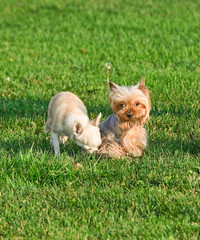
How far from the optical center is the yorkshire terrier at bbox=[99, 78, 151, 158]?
574cm

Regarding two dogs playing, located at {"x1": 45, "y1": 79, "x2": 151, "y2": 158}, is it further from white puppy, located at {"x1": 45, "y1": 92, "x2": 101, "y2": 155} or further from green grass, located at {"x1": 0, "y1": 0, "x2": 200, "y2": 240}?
green grass, located at {"x1": 0, "y1": 0, "x2": 200, "y2": 240}

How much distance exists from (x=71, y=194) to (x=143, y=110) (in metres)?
1.35

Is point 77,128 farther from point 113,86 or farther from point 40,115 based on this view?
point 40,115

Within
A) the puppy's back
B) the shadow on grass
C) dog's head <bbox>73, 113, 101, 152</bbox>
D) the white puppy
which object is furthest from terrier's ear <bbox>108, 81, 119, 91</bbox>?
the shadow on grass

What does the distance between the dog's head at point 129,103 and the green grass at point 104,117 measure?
1.79ft

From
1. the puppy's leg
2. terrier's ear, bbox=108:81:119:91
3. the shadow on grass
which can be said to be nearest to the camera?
terrier's ear, bbox=108:81:119:91

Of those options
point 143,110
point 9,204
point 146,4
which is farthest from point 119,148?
point 146,4

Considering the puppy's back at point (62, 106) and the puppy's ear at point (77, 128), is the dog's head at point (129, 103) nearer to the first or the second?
the puppy's ear at point (77, 128)

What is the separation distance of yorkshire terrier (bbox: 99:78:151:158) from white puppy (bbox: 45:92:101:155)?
29cm

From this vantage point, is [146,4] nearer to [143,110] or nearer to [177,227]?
[143,110]

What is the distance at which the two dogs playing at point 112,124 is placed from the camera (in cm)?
573

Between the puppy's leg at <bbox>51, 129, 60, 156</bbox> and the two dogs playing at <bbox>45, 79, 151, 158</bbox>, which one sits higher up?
the two dogs playing at <bbox>45, 79, 151, 158</bbox>

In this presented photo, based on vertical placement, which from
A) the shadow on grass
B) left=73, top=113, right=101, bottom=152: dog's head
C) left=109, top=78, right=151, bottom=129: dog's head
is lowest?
the shadow on grass

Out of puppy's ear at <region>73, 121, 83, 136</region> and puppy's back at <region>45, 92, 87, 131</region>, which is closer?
puppy's ear at <region>73, 121, 83, 136</region>
